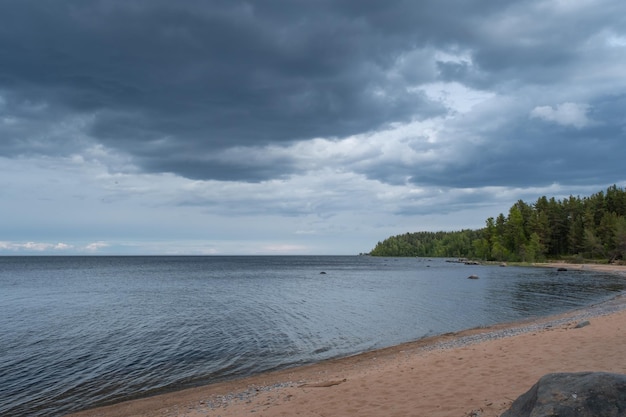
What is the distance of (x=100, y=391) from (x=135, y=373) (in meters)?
2.62

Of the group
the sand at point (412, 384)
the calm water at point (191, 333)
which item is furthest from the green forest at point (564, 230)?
the sand at point (412, 384)

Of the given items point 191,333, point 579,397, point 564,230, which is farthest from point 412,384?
point 564,230

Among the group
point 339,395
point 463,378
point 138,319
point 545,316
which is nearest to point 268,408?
point 339,395

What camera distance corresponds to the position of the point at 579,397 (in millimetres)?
7508

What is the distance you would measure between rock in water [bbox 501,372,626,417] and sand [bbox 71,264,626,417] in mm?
2855

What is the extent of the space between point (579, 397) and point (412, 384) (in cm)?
791

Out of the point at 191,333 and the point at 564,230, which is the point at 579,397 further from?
the point at 564,230

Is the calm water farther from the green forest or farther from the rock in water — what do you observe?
the green forest

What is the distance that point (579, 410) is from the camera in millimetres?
7324

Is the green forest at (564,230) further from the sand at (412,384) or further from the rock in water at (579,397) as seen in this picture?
the rock in water at (579,397)

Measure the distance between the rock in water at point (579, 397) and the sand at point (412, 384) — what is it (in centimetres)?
286

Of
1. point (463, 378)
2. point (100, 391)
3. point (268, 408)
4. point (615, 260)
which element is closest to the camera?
point (268, 408)

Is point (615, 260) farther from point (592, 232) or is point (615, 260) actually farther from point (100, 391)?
point (100, 391)

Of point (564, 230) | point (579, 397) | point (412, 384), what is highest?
point (564, 230)
